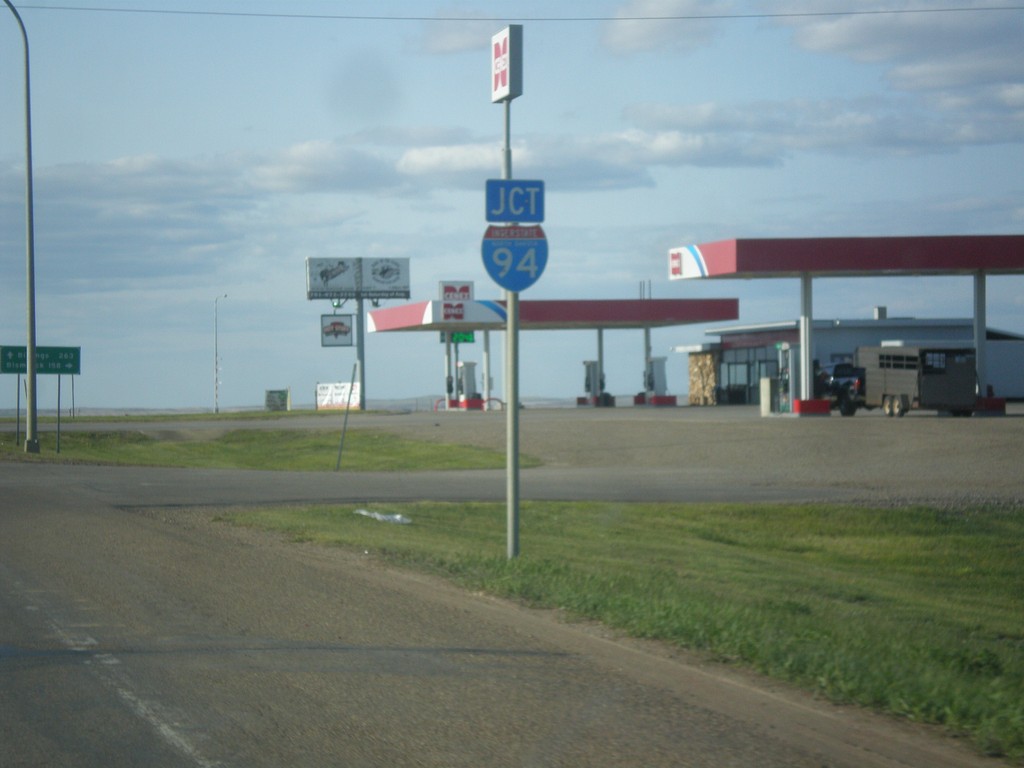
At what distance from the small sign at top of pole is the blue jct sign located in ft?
3.33

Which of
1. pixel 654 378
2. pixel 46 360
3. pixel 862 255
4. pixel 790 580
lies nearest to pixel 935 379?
pixel 862 255

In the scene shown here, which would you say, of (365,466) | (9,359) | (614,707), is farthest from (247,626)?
(9,359)

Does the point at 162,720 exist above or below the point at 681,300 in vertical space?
below

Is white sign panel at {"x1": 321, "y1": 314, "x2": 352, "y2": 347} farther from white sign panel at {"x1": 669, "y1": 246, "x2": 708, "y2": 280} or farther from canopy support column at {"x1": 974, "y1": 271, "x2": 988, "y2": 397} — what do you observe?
canopy support column at {"x1": 974, "y1": 271, "x2": 988, "y2": 397}

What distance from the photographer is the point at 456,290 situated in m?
62.3

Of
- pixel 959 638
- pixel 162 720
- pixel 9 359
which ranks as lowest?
pixel 959 638

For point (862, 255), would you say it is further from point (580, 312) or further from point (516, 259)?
point (516, 259)

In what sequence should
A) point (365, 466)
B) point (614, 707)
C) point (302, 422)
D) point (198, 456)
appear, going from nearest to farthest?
point (614, 707)
point (365, 466)
point (198, 456)
point (302, 422)

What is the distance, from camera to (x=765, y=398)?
4456 cm

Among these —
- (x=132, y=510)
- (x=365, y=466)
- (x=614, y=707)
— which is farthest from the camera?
(x=365, y=466)

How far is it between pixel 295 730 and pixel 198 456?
34.7 m

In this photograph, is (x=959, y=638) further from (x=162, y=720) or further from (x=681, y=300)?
(x=681, y=300)

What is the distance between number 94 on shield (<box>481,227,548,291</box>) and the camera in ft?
38.7

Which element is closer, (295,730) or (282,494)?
(295,730)
